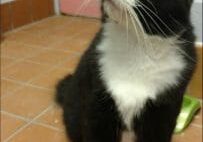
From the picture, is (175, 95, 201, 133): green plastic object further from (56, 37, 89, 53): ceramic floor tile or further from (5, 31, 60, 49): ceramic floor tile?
(5, 31, 60, 49): ceramic floor tile

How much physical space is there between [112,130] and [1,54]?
3.28 ft

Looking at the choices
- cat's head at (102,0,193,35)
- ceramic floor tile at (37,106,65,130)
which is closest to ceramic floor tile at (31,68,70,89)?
ceramic floor tile at (37,106,65,130)

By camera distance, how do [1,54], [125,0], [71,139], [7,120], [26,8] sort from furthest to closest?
[26,8] < [1,54] < [7,120] < [71,139] < [125,0]

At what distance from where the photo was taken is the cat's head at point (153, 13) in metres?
0.61

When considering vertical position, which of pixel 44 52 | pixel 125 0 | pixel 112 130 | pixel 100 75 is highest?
pixel 125 0

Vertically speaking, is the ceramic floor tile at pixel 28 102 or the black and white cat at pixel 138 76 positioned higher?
the black and white cat at pixel 138 76

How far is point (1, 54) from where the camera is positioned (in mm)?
1643

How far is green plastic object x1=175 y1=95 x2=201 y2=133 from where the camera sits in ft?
3.70

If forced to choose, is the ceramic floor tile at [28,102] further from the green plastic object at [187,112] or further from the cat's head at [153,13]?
the cat's head at [153,13]

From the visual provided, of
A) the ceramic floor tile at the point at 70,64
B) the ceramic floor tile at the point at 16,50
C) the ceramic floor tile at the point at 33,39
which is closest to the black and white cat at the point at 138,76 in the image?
the ceramic floor tile at the point at 70,64

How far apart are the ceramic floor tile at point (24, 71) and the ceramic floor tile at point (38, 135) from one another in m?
0.35

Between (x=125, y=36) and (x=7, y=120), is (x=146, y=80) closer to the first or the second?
(x=125, y=36)

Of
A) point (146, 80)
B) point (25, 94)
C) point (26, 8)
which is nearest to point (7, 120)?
point (25, 94)

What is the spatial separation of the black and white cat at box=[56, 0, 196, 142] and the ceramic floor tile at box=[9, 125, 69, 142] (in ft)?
0.87
